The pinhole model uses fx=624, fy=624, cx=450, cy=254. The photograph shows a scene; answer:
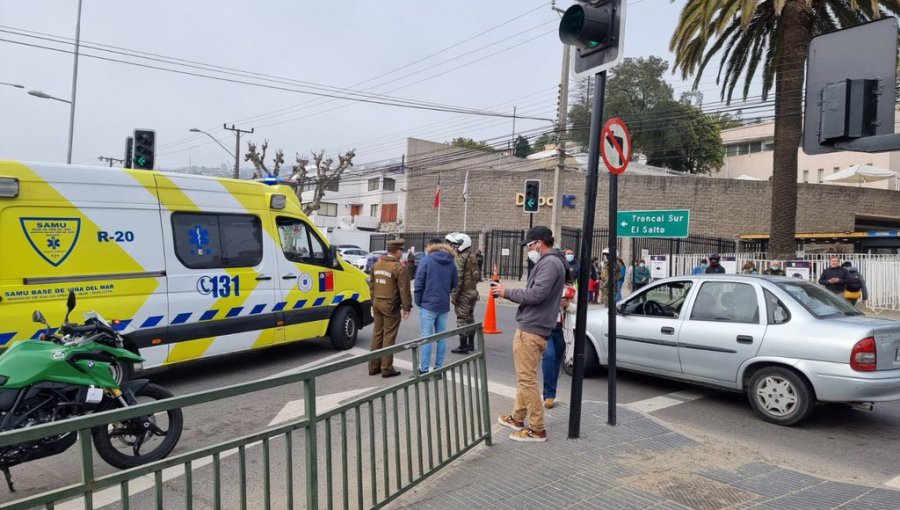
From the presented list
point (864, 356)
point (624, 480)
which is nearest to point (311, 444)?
point (624, 480)

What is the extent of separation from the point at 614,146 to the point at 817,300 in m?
2.92

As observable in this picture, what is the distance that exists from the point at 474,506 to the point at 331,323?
577 centimetres

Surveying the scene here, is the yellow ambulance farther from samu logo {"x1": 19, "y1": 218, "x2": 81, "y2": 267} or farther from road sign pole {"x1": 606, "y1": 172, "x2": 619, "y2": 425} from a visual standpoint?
road sign pole {"x1": 606, "y1": 172, "x2": 619, "y2": 425}

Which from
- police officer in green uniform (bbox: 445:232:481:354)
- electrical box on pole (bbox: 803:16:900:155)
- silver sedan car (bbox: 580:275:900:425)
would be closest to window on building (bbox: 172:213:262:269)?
police officer in green uniform (bbox: 445:232:481:354)

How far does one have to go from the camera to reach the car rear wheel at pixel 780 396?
5858 mm

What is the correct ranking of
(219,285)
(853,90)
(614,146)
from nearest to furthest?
(853,90) < (614,146) < (219,285)

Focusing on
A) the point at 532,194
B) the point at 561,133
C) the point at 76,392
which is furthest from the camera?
the point at 561,133

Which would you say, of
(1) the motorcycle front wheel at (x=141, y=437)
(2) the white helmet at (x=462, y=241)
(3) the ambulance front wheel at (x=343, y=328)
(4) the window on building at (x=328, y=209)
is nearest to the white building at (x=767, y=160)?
(4) the window on building at (x=328, y=209)

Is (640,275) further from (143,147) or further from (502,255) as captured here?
(143,147)

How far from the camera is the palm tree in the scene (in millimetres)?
15672

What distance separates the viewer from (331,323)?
9195 mm

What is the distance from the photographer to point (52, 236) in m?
6.08

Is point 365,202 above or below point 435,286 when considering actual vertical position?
above

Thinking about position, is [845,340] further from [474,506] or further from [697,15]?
[697,15]
